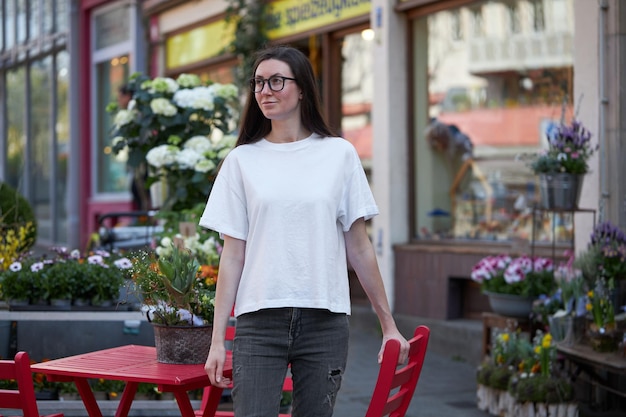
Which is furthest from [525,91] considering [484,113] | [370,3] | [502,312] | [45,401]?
[45,401]

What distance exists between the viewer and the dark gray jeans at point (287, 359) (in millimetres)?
3123

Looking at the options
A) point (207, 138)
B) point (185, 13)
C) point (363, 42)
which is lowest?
point (207, 138)

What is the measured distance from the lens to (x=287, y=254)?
317 centimetres

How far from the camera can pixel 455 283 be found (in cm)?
888

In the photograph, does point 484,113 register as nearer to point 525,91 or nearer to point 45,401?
point 525,91

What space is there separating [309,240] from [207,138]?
4167 millimetres

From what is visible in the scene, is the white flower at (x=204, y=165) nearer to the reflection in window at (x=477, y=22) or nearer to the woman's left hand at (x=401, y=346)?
the reflection in window at (x=477, y=22)

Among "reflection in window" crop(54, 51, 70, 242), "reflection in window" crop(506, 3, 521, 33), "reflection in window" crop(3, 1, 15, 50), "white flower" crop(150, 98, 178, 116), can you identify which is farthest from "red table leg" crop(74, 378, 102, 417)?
"reflection in window" crop(3, 1, 15, 50)

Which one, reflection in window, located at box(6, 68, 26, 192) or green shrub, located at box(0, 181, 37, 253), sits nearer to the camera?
green shrub, located at box(0, 181, 37, 253)

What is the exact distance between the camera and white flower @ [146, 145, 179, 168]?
6.99 meters

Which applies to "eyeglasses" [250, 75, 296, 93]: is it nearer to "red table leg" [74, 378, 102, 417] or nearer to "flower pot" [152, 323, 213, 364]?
"flower pot" [152, 323, 213, 364]

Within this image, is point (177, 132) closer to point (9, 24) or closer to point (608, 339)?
point (608, 339)

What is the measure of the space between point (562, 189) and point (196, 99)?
2.47 m

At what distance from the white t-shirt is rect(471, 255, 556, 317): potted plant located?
3.86 meters
